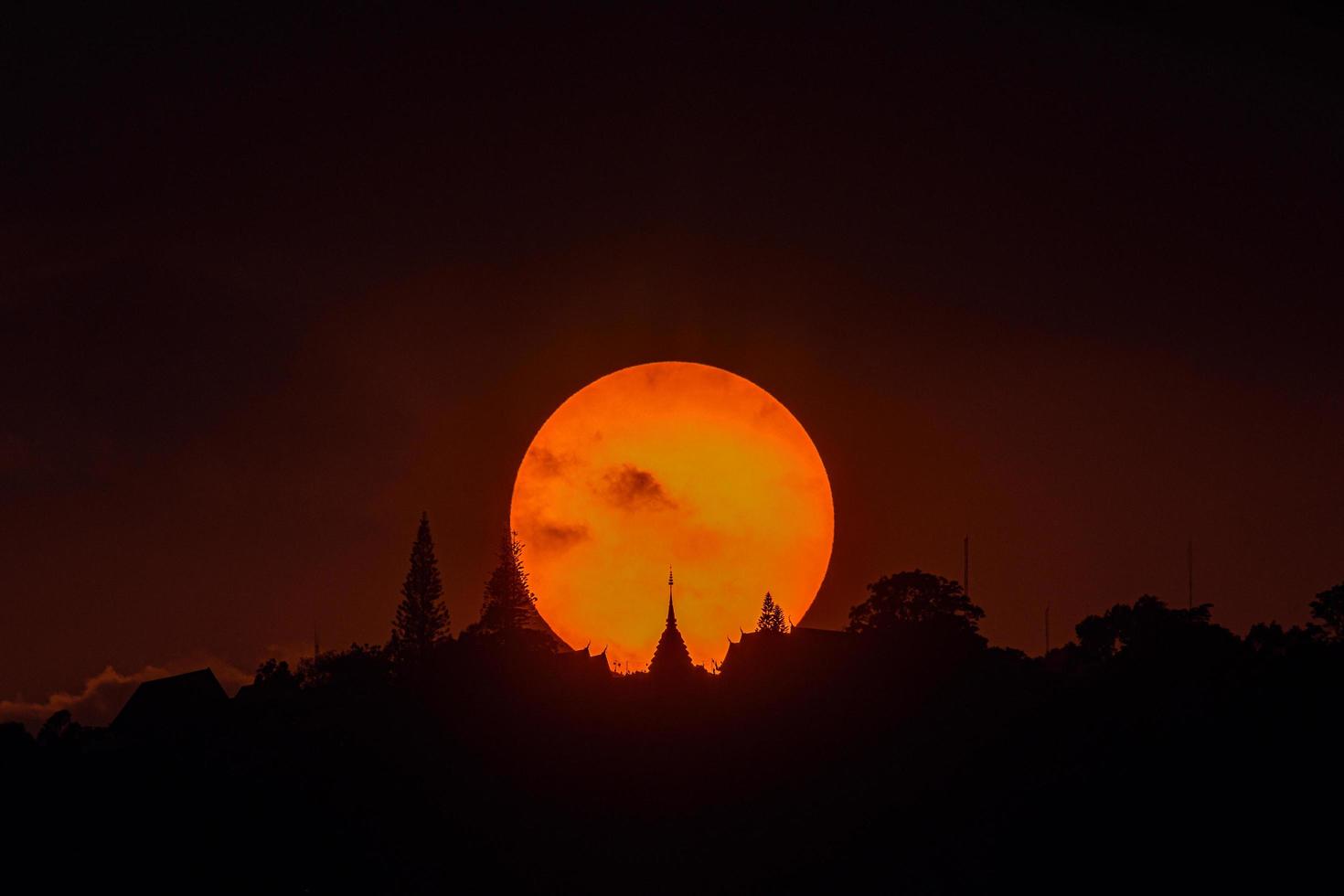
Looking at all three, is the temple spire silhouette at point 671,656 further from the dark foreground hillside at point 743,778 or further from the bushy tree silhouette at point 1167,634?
the bushy tree silhouette at point 1167,634

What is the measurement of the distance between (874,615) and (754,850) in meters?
30.8

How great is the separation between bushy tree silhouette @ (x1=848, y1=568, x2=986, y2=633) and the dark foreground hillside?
17.8 feet

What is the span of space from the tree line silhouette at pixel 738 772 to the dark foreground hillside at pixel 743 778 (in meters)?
0.18

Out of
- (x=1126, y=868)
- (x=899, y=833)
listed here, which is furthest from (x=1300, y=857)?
(x=899, y=833)

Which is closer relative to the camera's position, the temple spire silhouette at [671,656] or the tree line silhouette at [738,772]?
the tree line silhouette at [738,772]

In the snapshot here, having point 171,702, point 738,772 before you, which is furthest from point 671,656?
point 171,702

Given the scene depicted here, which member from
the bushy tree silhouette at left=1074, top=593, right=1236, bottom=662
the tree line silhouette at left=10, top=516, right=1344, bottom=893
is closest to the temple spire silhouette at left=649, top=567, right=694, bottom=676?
the tree line silhouette at left=10, top=516, right=1344, bottom=893

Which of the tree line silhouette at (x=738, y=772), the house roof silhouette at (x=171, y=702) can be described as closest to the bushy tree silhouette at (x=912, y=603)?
the tree line silhouette at (x=738, y=772)

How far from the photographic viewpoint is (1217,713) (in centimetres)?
17612

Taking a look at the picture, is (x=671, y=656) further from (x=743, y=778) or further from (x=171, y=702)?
(x=171, y=702)

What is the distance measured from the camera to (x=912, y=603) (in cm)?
19650

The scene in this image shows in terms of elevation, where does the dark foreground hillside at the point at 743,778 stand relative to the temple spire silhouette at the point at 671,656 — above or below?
below

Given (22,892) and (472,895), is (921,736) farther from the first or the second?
(22,892)

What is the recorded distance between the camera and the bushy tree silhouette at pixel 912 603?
642 ft
